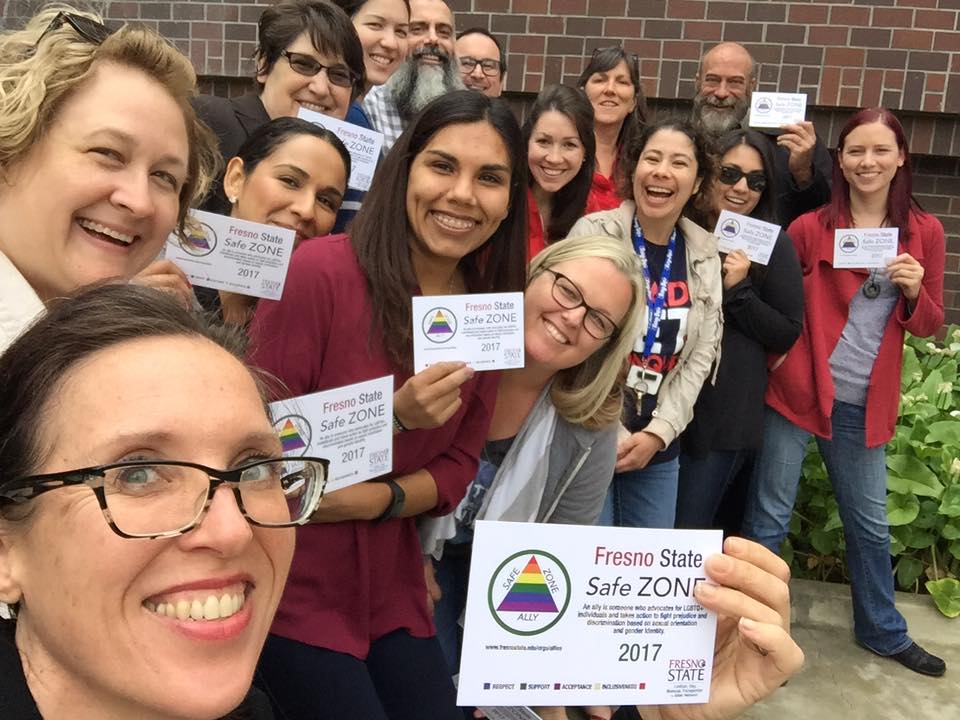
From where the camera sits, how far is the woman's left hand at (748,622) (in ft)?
4.92

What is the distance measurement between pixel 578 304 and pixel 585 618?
1.22m

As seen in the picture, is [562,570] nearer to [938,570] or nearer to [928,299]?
[928,299]

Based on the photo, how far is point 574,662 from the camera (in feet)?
5.22

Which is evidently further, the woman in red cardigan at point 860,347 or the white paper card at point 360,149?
the woman in red cardigan at point 860,347

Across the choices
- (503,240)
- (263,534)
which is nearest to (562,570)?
(263,534)

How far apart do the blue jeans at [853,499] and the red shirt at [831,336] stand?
0.08 meters

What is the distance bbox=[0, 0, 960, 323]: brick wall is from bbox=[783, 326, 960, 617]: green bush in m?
2.16

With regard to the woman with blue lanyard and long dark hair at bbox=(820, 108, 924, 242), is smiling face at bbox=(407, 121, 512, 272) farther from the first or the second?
long dark hair at bbox=(820, 108, 924, 242)

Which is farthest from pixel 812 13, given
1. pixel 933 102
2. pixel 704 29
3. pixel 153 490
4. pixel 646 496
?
pixel 153 490

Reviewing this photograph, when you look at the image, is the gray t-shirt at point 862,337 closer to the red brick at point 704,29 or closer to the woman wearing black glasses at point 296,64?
the woman wearing black glasses at point 296,64

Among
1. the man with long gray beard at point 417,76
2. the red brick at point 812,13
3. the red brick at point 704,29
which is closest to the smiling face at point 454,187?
the man with long gray beard at point 417,76

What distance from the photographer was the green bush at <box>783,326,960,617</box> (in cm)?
432

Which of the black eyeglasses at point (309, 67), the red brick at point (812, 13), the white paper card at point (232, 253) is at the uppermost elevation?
the red brick at point (812, 13)

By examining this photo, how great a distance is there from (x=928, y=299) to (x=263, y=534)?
136 inches
